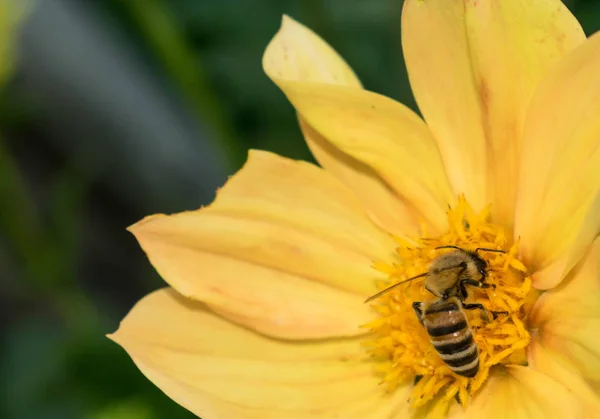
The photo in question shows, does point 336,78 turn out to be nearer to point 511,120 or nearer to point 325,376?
point 511,120

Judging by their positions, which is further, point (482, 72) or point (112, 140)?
Answer: point (112, 140)

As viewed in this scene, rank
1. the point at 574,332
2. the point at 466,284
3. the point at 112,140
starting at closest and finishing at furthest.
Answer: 1. the point at 574,332
2. the point at 466,284
3. the point at 112,140

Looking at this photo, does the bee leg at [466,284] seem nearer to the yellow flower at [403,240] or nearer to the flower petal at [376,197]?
the yellow flower at [403,240]

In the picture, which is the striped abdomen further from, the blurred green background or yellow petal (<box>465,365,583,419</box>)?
the blurred green background

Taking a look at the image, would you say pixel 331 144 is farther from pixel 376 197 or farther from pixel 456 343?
pixel 456 343

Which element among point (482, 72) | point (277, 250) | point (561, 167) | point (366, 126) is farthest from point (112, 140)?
point (561, 167)

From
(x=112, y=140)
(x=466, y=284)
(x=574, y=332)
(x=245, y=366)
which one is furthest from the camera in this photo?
(x=112, y=140)

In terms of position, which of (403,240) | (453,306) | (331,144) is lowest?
(453,306)
